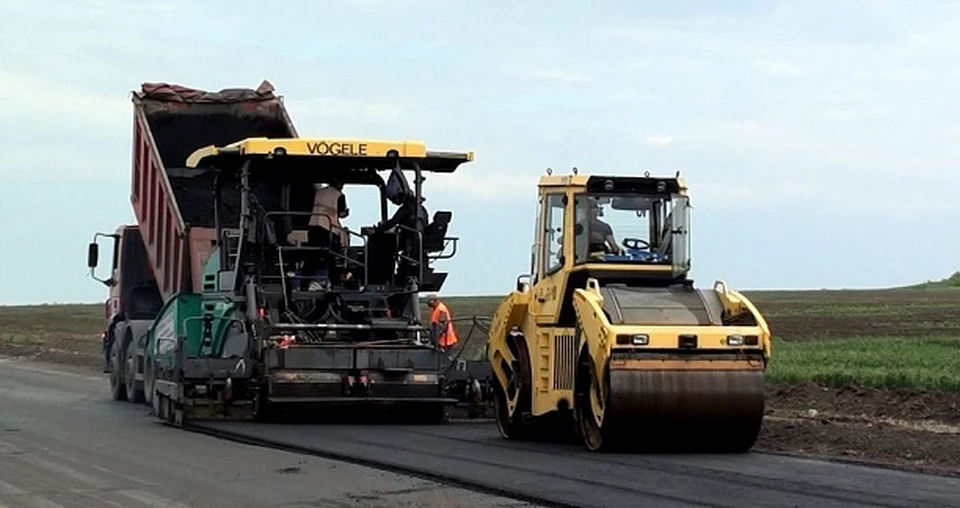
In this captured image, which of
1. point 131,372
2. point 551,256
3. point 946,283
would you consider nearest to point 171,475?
point 551,256

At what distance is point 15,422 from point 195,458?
530 centimetres

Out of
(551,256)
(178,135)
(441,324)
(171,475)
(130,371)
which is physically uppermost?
(178,135)

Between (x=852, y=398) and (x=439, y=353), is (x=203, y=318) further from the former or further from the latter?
(x=852, y=398)

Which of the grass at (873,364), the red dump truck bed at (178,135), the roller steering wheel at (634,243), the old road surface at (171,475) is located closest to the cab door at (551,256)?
the roller steering wheel at (634,243)

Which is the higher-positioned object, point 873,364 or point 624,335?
point 624,335

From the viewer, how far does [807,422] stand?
1647cm

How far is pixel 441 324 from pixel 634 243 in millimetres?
4383

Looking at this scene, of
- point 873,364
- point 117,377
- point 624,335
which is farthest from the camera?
point 117,377

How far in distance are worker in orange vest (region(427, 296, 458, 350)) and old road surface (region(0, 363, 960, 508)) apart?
1585mm

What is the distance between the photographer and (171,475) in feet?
41.2

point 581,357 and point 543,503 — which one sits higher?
point 581,357

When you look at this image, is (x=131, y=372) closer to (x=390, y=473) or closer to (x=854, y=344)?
(x=390, y=473)

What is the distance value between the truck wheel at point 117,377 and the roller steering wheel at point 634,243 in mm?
10829

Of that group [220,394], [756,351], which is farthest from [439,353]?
[756,351]
